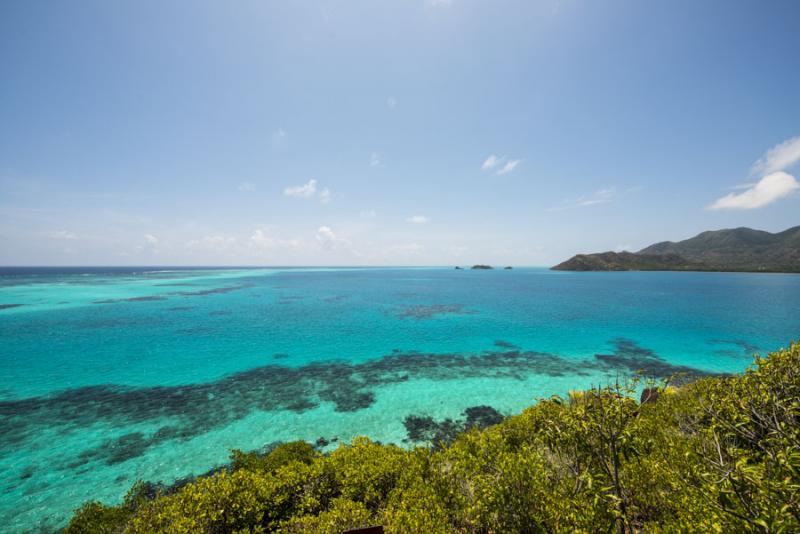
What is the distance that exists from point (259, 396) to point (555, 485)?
1011 inches

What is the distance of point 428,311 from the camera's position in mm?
67812

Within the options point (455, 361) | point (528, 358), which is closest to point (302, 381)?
point (455, 361)

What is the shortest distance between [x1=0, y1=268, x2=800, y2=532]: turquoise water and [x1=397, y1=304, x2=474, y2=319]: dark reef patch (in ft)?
3.51

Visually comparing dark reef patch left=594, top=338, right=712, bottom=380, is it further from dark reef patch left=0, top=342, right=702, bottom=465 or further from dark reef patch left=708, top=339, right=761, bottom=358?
dark reef patch left=708, top=339, right=761, bottom=358

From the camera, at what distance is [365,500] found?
9.62 metres

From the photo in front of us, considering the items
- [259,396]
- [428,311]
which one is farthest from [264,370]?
[428,311]

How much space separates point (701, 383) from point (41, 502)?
119 ft

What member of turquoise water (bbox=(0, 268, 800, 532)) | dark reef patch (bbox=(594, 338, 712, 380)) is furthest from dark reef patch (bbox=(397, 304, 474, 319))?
dark reef patch (bbox=(594, 338, 712, 380))

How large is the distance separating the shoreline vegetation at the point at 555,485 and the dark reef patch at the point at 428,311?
1964 inches

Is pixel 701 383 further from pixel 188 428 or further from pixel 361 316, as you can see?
pixel 361 316

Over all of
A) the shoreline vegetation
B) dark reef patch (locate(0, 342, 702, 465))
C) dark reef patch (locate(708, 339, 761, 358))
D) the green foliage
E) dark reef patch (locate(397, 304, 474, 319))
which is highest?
the shoreline vegetation

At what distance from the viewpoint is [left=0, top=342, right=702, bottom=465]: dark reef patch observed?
67.5 ft

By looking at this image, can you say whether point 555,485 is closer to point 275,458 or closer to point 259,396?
point 275,458

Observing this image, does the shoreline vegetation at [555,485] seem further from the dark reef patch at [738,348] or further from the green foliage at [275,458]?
the dark reef patch at [738,348]
